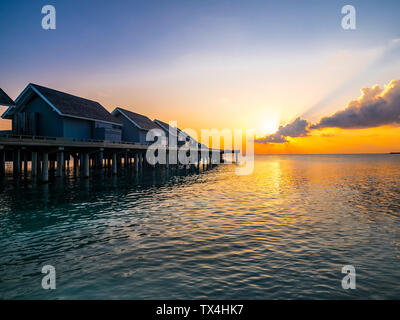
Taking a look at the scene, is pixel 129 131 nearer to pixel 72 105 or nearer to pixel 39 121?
pixel 72 105

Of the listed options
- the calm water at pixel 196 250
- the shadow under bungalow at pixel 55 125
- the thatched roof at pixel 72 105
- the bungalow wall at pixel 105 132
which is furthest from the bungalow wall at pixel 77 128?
the calm water at pixel 196 250

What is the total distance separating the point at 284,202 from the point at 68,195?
15.5 meters

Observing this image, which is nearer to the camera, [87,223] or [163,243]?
[163,243]

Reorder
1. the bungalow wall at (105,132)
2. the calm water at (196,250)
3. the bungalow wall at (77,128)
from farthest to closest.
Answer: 1. the bungalow wall at (105,132)
2. the bungalow wall at (77,128)
3. the calm water at (196,250)

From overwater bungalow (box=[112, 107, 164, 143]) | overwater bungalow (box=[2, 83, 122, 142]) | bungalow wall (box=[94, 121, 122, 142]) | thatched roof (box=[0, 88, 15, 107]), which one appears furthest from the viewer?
overwater bungalow (box=[112, 107, 164, 143])

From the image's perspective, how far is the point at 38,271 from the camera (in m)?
7.03

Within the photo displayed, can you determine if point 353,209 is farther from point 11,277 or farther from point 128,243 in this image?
point 11,277

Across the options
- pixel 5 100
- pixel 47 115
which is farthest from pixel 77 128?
pixel 5 100

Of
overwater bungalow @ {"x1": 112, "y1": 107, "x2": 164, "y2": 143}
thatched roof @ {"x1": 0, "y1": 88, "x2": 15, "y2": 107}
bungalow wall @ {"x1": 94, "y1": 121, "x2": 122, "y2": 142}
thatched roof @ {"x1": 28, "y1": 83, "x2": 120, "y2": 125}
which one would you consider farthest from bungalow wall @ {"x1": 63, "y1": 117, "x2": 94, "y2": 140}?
overwater bungalow @ {"x1": 112, "y1": 107, "x2": 164, "y2": 143}

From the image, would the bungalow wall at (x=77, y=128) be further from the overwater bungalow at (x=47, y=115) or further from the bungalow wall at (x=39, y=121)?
the bungalow wall at (x=39, y=121)

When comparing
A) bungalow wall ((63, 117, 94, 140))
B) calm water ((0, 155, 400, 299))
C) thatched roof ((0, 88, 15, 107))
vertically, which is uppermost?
thatched roof ((0, 88, 15, 107))

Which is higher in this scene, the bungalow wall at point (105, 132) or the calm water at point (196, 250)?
the bungalow wall at point (105, 132)

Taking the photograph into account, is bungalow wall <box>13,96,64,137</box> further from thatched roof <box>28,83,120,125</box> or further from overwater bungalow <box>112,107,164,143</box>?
overwater bungalow <box>112,107,164,143</box>
